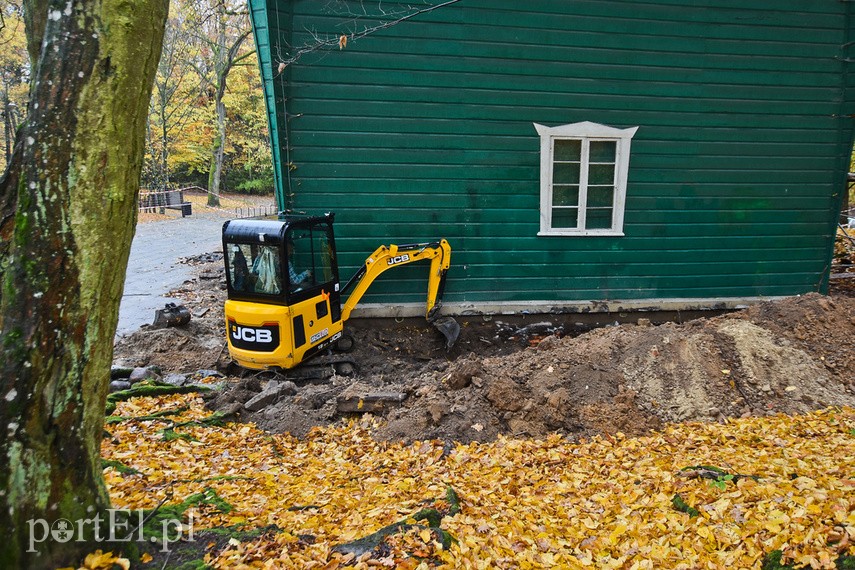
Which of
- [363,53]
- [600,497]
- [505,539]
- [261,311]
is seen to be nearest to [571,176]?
[363,53]

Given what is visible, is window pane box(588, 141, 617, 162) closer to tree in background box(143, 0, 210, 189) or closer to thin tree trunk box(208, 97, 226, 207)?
thin tree trunk box(208, 97, 226, 207)

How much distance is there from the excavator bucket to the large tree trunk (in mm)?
5698

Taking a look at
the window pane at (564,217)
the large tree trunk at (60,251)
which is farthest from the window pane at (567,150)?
the large tree trunk at (60,251)

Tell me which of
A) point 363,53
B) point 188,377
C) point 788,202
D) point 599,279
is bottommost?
point 188,377

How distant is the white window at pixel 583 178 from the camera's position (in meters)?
8.06

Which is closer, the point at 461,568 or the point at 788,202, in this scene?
the point at 461,568

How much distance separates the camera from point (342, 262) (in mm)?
7891

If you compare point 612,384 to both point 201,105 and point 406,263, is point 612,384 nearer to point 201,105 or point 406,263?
point 406,263

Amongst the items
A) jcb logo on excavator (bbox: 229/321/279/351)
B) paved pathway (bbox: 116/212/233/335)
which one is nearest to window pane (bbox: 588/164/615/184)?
jcb logo on excavator (bbox: 229/321/279/351)

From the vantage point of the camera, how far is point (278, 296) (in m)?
6.00

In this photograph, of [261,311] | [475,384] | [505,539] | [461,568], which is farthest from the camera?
[261,311]

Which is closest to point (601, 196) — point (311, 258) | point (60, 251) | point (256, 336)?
point (311, 258)

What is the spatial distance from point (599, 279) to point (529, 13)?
416 cm

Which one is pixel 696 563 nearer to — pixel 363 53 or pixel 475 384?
pixel 475 384
